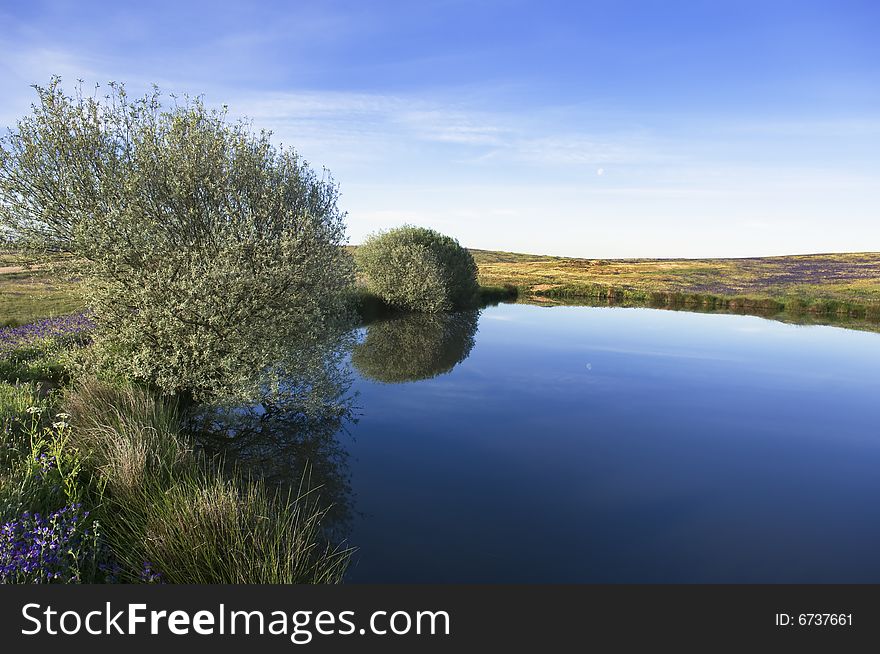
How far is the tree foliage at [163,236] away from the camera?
50.1 ft

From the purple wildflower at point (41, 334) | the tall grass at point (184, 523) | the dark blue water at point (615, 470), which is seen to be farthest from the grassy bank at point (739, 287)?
the tall grass at point (184, 523)

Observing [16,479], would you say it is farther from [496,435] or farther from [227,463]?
[496,435]

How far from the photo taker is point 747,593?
25.1 feet

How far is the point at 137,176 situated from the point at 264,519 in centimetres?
1216

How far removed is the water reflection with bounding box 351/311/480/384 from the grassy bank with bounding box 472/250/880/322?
38.1 meters

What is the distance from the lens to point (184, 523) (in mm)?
8266

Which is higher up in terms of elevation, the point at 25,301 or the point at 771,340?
the point at 25,301

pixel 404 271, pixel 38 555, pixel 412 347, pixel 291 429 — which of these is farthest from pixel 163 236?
pixel 404 271

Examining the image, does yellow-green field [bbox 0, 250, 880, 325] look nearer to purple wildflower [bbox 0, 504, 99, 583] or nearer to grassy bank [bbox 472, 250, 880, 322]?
grassy bank [bbox 472, 250, 880, 322]

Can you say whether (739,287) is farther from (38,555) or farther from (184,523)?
(38,555)

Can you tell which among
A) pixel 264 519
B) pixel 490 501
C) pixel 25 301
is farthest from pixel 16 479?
pixel 25 301

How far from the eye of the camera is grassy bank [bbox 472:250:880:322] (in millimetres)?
69188

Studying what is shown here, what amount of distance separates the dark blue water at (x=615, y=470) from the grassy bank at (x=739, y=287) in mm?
41395

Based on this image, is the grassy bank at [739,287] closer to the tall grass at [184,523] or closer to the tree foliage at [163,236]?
the tree foliage at [163,236]
